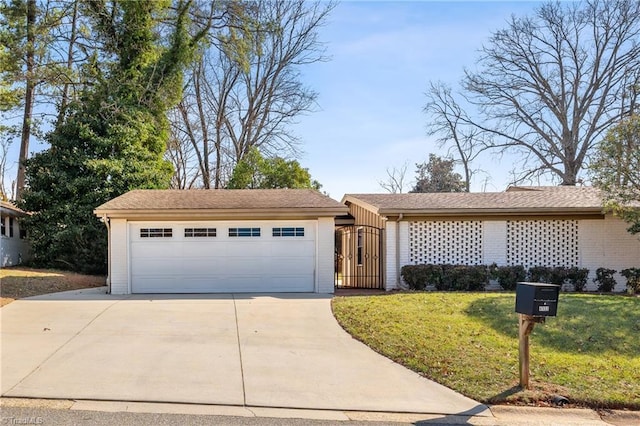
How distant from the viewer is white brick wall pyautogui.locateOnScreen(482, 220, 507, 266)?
49.1 ft

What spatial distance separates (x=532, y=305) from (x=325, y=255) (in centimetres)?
842

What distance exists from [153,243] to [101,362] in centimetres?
727

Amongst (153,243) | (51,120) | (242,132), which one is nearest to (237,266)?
(153,243)

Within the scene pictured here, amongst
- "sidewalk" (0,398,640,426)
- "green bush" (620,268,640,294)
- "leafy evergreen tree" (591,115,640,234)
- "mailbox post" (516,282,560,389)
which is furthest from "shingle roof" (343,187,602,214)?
"sidewalk" (0,398,640,426)

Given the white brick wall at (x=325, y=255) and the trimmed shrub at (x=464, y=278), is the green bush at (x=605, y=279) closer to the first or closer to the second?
the trimmed shrub at (x=464, y=278)

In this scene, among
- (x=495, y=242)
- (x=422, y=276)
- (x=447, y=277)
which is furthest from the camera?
(x=495, y=242)

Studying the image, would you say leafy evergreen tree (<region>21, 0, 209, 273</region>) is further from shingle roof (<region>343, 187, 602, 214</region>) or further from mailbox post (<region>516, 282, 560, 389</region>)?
mailbox post (<region>516, 282, 560, 389</region>)

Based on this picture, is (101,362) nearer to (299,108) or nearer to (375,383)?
(375,383)

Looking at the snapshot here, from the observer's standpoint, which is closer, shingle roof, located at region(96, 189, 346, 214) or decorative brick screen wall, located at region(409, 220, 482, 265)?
shingle roof, located at region(96, 189, 346, 214)

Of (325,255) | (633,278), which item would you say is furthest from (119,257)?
(633,278)

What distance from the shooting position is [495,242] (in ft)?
49.2

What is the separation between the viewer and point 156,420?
16.5ft

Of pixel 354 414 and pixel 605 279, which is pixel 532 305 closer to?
pixel 354 414

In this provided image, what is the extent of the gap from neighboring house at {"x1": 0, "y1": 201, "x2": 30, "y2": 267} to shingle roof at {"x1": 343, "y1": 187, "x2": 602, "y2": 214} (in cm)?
1387
